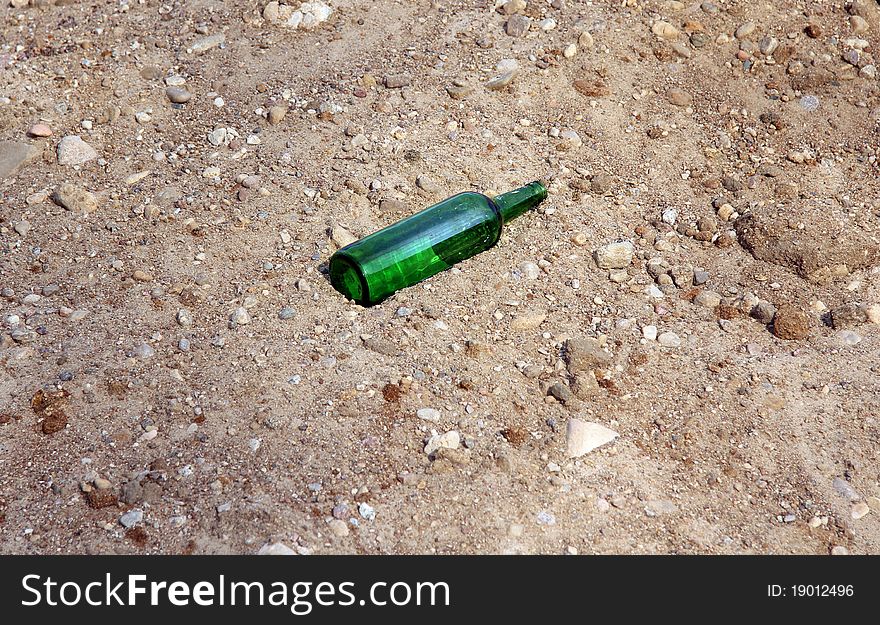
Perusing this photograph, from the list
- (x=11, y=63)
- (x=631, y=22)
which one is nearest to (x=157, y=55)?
(x=11, y=63)

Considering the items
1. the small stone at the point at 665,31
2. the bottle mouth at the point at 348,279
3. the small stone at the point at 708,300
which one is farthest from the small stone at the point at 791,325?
the small stone at the point at 665,31

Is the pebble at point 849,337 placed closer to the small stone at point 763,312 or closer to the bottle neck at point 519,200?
the small stone at point 763,312

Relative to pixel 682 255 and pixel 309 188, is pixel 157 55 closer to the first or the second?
pixel 309 188

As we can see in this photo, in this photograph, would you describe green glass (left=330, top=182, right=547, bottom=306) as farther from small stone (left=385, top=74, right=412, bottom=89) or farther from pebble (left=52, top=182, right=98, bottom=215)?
pebble (left=52, top=182, right=98, bottom=215)

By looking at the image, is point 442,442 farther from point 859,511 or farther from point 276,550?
point 859,511

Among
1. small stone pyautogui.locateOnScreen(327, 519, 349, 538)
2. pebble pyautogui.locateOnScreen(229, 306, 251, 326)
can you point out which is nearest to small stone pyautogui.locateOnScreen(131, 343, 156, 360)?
pebble pyautogui.locateOnScreen(229, 306, 251, 326)

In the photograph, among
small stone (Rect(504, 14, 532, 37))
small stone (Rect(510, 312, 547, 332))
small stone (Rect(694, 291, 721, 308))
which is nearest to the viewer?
small stone (Rect(510, 312, 547, 332))
